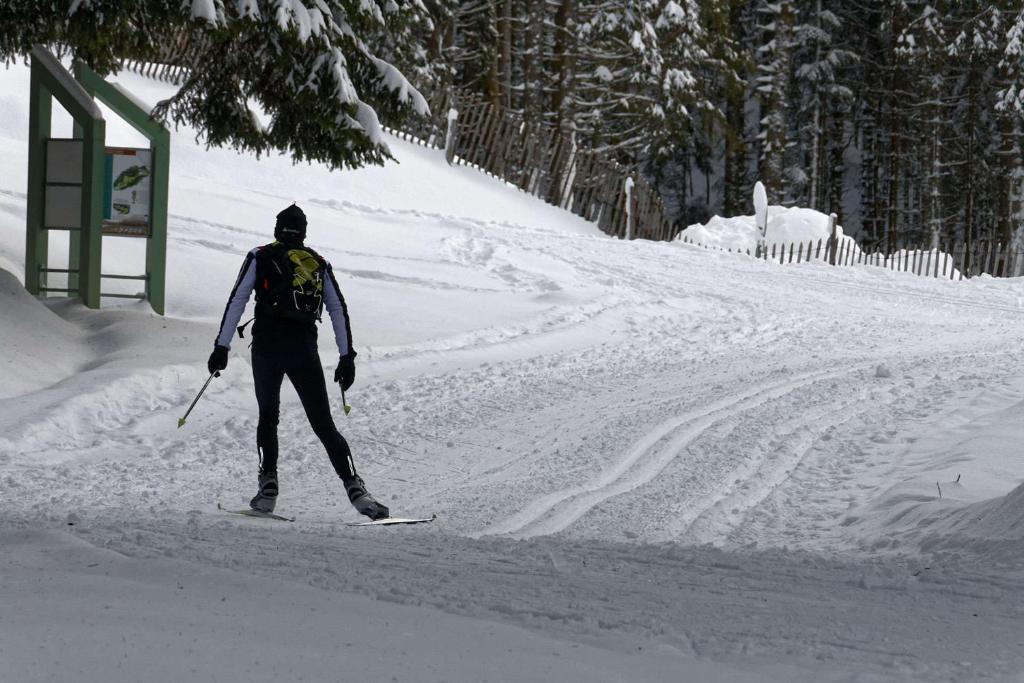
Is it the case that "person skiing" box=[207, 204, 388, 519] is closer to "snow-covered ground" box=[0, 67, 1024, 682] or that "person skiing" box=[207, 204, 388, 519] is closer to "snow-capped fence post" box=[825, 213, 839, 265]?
"snow-covered ground" box=[0, 67, 1024, 682]

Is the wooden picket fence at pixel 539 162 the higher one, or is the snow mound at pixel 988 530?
the wooden picket fence at pixel 539 162

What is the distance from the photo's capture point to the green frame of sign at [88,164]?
508 inches

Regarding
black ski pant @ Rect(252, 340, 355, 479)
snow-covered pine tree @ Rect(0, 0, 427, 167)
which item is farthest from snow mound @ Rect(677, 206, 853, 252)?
black ski pant @ Rect(252, 340, 355, 479)

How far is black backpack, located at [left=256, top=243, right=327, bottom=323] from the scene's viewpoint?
6762mm

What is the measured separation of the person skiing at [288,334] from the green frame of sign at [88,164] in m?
6.40

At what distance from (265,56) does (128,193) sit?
2.79 metres

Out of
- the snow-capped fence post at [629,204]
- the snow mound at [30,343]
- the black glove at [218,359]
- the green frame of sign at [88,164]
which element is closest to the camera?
the black glove at [218,359]

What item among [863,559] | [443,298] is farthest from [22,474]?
[443,298]

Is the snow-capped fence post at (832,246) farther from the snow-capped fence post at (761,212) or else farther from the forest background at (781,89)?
the forest background at (781,89)

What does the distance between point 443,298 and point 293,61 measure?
5925 millimetres

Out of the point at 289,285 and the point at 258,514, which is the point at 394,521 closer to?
the point at 258,514

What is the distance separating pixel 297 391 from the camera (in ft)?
22.7

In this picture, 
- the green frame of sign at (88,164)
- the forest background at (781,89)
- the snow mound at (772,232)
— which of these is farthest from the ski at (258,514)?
the snow mound at (772,232)

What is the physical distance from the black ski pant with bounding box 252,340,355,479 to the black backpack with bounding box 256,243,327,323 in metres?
0.20
